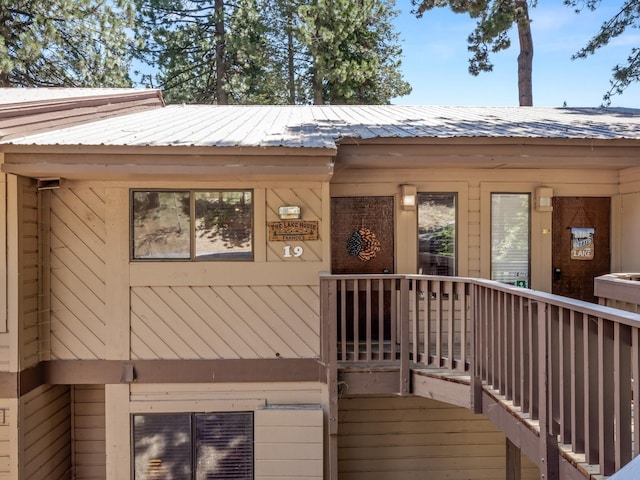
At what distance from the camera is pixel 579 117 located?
611 centimetres

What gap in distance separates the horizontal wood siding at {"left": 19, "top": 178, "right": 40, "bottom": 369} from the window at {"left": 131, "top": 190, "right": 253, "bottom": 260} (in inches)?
37.6

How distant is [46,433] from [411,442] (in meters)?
4.26

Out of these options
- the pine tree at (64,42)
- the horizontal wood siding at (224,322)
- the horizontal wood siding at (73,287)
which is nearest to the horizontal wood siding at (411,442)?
the horizontal wood siding at (224,322)

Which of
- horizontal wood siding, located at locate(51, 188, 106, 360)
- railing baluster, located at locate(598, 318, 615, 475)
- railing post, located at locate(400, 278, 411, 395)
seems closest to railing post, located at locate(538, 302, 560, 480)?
railing baluster, located at locate(598, 318, 615, 475)

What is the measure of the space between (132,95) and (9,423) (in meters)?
4.85

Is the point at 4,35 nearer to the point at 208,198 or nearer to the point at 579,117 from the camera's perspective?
the point at 208,198

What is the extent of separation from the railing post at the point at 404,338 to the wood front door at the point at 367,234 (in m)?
1.22

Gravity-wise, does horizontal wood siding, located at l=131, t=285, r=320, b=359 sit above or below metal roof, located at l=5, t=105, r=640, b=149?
below

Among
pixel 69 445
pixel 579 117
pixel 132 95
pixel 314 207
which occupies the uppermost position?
pixel 132 95

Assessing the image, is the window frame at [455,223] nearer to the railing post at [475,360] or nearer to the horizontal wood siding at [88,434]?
the railing post at [475,360]

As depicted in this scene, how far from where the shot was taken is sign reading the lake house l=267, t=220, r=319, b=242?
459 centimetres

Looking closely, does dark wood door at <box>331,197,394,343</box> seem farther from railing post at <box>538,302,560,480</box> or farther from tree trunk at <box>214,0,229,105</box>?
tree trunk at <box>214,0,229,105</box>

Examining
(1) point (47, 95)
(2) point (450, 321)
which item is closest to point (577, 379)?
(2) point (450, 321)

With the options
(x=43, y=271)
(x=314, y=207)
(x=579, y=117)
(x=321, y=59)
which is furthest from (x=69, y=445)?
(x=321, y=59)
